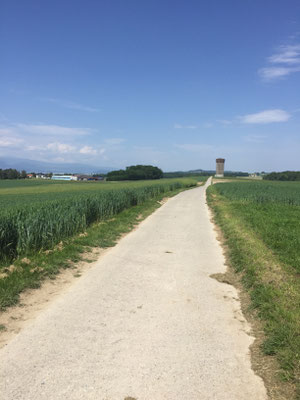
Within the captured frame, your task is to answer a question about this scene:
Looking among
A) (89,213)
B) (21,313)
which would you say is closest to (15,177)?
(89,213)

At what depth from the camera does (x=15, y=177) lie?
10494cm

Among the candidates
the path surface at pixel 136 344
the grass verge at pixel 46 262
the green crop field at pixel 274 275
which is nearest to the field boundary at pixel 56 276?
the grass verge at pixel 46 262

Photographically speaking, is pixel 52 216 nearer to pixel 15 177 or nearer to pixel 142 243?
pixel 142 243

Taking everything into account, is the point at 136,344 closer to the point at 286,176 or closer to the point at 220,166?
the point at 286,176

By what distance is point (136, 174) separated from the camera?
371 feet

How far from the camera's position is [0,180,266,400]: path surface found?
311 cm

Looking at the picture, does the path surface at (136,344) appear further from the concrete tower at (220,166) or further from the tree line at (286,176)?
the concrete tower at (220,166)

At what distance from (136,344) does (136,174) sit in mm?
109936

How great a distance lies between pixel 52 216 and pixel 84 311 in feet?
18.3

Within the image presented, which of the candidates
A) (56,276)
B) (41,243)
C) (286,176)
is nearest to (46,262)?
(56,276)

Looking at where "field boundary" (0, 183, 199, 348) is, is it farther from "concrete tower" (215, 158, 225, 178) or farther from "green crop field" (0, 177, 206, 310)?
"concrete tower" (215, 158, 225, 178)

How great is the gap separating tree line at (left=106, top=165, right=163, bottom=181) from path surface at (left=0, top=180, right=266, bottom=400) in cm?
10333

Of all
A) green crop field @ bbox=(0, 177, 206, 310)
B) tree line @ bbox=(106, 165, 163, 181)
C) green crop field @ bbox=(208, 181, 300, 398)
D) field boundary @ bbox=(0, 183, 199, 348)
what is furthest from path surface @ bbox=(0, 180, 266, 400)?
tree line @ bbox=(106, 165, 163, 181)

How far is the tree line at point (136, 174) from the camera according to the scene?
360ft
